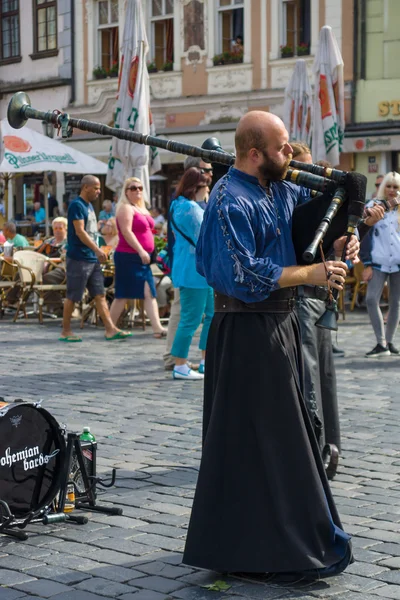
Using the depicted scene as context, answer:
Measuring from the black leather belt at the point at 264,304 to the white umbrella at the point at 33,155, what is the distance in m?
13.1

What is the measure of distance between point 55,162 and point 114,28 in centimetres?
1486

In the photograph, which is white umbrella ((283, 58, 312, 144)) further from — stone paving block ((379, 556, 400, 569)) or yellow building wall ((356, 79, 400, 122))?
stone paving block ((379, 556, 400, 569))

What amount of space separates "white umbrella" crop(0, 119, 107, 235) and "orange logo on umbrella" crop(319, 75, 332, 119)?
390 cm

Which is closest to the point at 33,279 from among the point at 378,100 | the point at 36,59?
the point at 378,100

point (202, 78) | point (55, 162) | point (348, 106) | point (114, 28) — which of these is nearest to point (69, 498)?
point (55, 162)

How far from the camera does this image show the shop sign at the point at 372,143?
86.1 ft

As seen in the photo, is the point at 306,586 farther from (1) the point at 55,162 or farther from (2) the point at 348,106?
(2) the point at 348,106

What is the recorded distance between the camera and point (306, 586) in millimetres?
4340

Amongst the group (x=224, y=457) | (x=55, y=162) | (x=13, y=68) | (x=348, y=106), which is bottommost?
(x=224, y=457)

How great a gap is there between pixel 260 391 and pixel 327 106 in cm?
1429

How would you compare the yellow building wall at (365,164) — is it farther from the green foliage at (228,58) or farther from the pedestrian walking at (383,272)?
the pedestrian walking at (383,272)

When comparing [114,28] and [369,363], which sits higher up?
[114,28]

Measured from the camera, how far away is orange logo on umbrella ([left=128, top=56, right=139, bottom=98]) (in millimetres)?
17328

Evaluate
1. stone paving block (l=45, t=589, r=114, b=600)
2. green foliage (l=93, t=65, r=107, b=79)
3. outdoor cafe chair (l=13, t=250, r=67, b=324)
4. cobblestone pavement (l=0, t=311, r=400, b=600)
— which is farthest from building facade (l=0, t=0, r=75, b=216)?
stone paving block (l=45, t=589, r=114, b=600)
